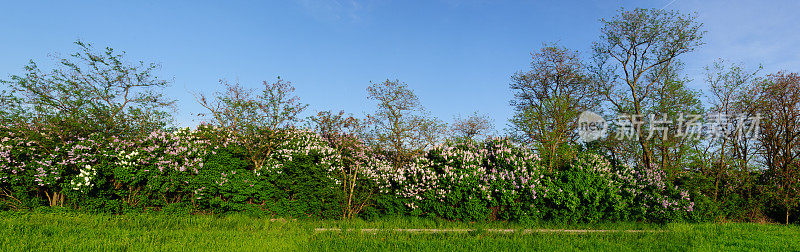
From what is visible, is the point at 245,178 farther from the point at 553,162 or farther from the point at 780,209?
the point at 780,209

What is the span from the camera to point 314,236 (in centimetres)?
870

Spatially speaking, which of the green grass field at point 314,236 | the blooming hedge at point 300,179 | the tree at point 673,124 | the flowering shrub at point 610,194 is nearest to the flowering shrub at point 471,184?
the blooming hedge at point 300,179

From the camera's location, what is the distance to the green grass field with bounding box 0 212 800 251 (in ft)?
23.5

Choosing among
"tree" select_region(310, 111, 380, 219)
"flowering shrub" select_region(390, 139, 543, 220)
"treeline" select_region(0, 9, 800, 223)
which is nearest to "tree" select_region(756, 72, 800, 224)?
"treeline" select_region(0, 9, 800, 223)

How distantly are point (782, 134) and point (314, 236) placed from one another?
19359 mm

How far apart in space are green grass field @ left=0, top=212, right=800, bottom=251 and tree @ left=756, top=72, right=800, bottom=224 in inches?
169

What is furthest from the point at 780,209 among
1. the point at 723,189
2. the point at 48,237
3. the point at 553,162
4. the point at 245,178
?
the point at 48,237

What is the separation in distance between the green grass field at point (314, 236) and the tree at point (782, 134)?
4283 mm

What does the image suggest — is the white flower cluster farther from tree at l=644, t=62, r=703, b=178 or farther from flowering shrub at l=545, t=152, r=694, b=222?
tree at l=644, t=62, r=703, b=178

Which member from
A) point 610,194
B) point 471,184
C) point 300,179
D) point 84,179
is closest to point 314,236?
point 300,179

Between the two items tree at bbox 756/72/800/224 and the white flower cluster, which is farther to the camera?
tree at bbox 756/72/800/224

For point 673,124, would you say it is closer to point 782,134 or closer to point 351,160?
point 782,134

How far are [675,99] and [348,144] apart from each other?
1508cm

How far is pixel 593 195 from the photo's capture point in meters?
12.4
